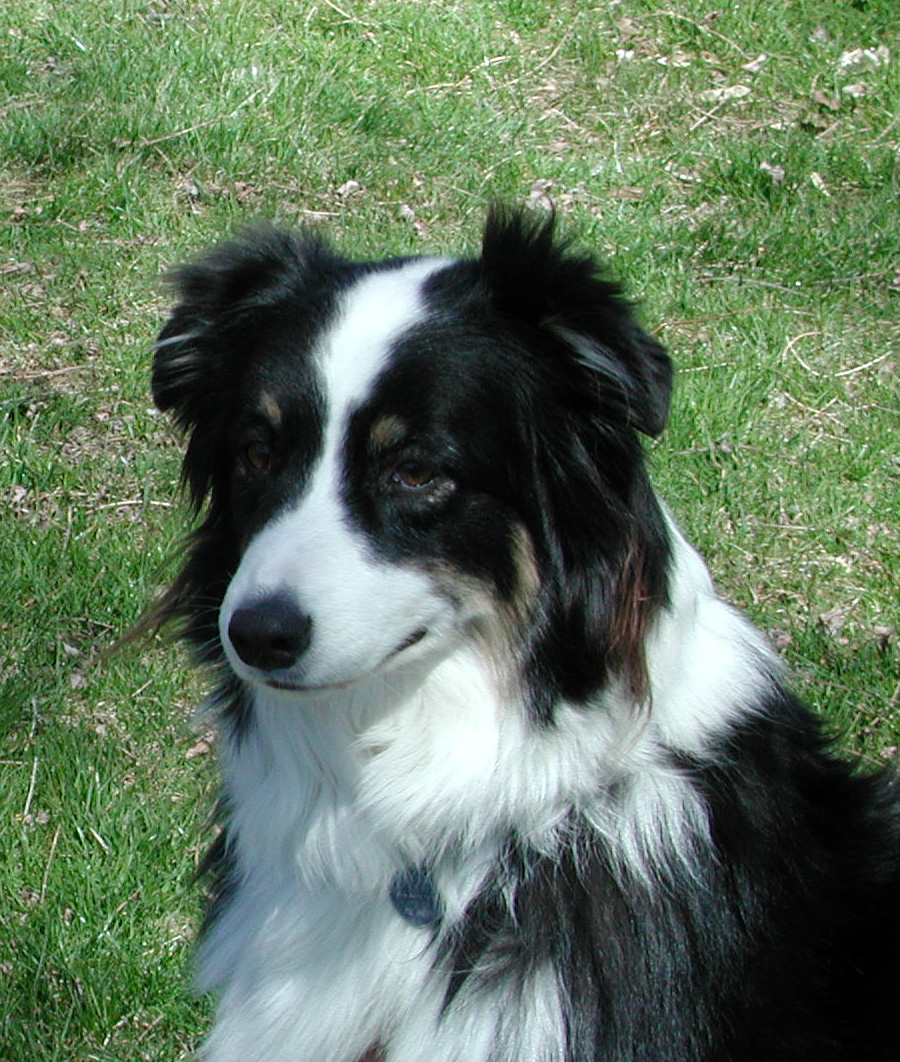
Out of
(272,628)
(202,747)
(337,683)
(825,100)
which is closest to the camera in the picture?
(272,628)

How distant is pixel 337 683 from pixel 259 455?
467mm

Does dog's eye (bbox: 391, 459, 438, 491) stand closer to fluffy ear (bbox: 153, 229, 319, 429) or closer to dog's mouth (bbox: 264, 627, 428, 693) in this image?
dog's mouth (bbox: 264, 627, 428, 693)

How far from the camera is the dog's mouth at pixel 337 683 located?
7.88 ft

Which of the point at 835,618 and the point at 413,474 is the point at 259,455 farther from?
the point at 835,618

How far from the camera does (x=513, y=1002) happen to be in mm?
2535

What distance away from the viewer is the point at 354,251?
18.9 ft

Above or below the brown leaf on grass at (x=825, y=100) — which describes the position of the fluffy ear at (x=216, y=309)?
above

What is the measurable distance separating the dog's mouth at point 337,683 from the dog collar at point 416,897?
1.32ft

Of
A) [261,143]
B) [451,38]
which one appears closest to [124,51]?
[261,143]

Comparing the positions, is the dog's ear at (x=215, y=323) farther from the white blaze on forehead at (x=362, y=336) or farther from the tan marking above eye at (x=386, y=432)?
the tan marking above eye at (x=386, y=432)

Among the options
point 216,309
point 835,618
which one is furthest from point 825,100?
point 216,309

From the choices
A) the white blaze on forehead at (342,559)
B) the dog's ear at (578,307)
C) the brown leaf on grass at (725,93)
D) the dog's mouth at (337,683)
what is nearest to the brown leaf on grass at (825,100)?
the brown leaf on grass at (725,93)

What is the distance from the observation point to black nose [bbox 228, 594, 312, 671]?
2285 millimetres

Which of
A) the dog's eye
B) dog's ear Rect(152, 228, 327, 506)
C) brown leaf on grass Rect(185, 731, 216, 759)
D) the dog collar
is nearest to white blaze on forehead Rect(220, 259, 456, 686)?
the dog's eye
